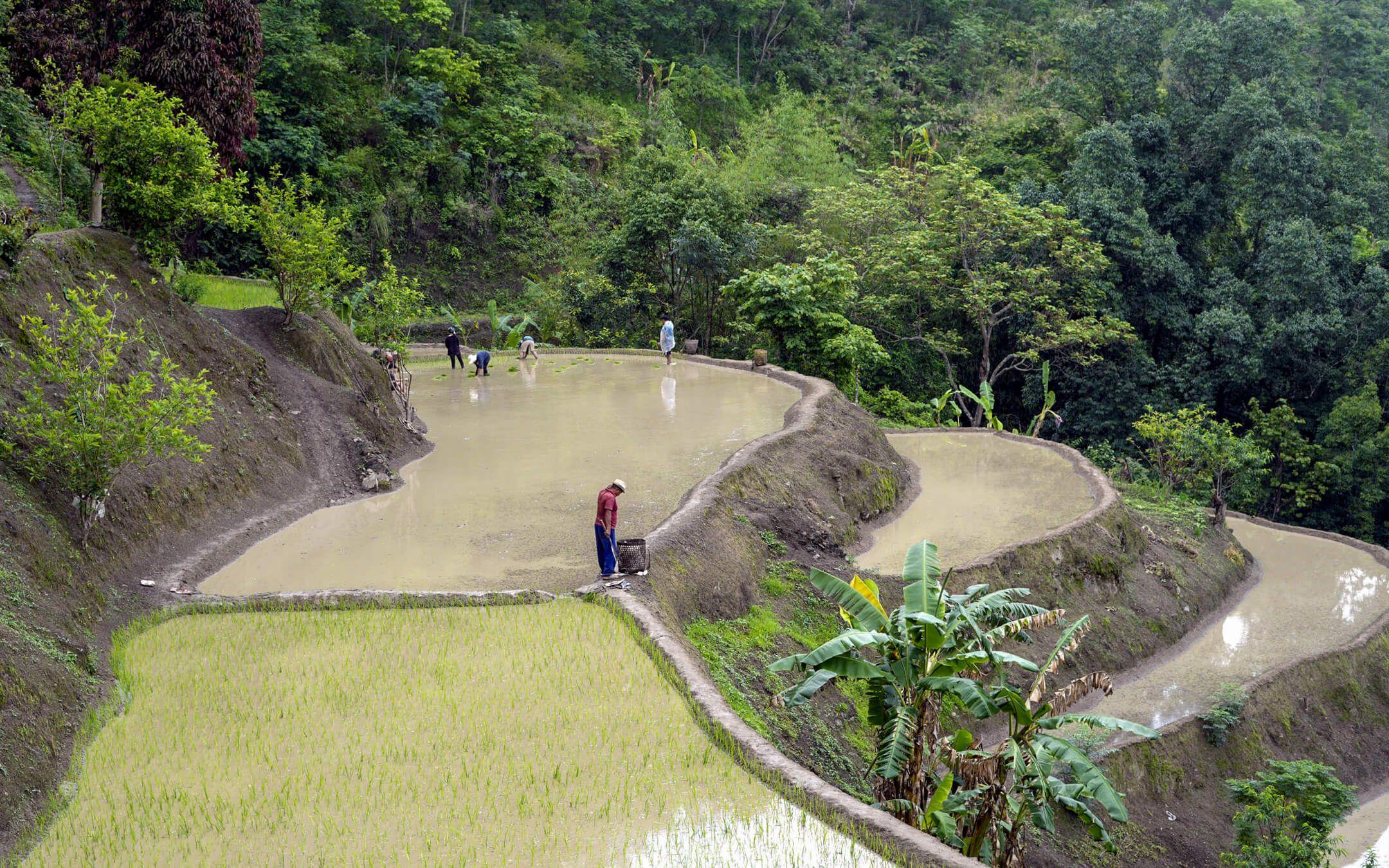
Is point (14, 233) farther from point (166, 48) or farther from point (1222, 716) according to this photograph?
point (1222, 716)

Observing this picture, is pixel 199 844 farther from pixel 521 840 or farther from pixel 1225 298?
pixel 1225 298

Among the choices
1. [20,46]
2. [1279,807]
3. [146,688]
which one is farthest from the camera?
[20,46]

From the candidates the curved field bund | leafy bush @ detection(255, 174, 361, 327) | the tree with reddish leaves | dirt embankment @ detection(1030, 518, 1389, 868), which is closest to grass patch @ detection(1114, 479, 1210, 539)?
the curved field bund

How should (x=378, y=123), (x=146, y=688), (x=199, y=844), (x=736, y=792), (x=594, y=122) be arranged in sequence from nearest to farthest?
1. (x=199, y=844)
2. (x=736, y=792)
3. (x=146, y=688)
4. (x=378, y=123)
5. (x=594, y=122)

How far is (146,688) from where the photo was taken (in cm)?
911

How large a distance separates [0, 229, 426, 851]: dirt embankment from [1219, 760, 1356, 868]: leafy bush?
10.7m

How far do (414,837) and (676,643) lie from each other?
3.47 meters

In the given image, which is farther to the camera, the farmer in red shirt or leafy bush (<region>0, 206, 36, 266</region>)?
leafy bush (<region>0, 206, 36, 266</region>)

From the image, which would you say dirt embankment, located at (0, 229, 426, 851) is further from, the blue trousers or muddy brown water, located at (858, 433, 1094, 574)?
muddy brown water, located at (858, 433, 1094, 574)

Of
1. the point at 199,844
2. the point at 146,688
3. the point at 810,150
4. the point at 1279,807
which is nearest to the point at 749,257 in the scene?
the point at 810,150

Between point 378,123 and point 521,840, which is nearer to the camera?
point 521,840

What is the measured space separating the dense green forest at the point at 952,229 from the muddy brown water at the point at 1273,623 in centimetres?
354

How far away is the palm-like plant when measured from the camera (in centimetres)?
875

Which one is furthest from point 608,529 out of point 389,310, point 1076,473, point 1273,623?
point 1273,623
